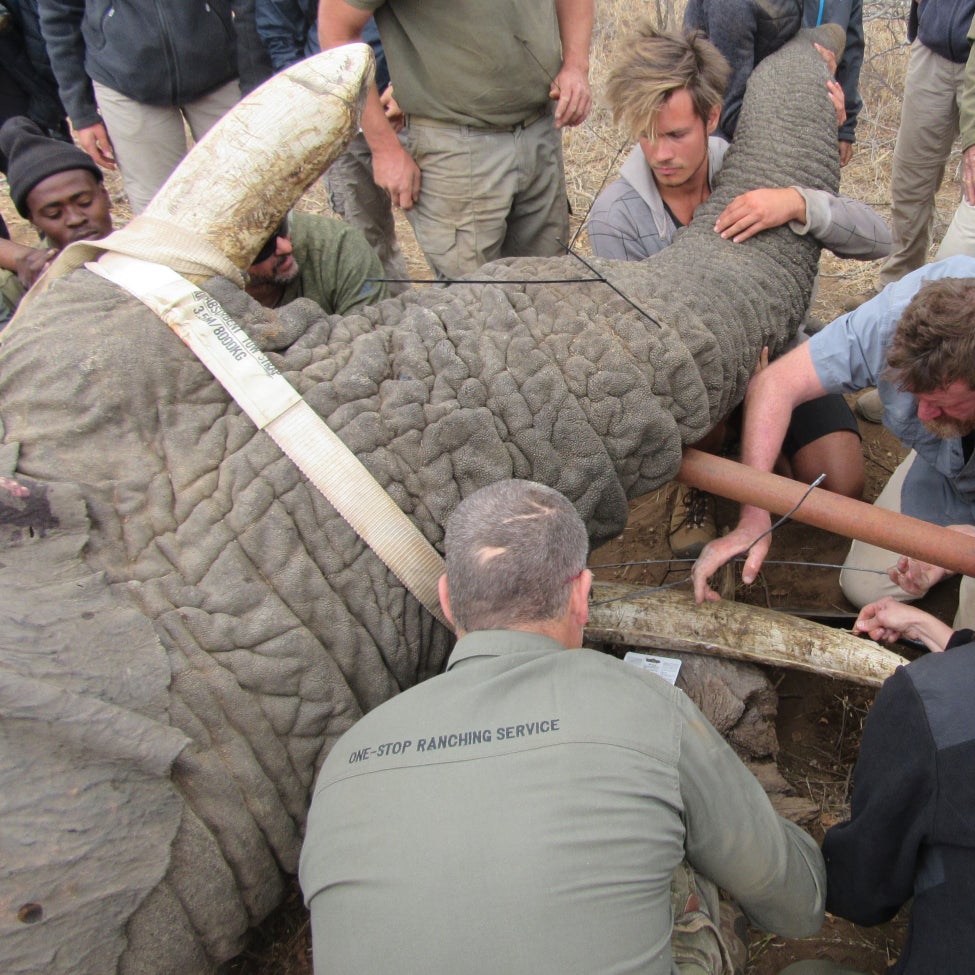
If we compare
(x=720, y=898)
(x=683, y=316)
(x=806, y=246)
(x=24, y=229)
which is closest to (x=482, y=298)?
(x=683, y=316)

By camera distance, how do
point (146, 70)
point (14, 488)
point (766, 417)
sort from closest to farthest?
point (14, 488), point (766, 417), point (146, 70)

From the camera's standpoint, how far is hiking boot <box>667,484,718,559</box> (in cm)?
388

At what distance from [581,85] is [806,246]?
1.53 m

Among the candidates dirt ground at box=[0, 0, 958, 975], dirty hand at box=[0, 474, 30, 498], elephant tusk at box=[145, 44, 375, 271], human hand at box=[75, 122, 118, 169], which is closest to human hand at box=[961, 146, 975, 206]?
dirt ground at box=[0, 0, 958, 975]

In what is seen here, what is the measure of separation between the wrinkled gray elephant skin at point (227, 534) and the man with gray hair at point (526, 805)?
223 millimetres

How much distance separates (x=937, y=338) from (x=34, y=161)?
11.8 feet

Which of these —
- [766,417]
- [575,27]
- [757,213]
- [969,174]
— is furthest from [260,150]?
[969,174]

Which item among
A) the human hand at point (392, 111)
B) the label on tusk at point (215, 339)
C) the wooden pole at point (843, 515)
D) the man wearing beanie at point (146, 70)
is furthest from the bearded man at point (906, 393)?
the man wearing beanie at point (146, 70)

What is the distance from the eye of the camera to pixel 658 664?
2.70m

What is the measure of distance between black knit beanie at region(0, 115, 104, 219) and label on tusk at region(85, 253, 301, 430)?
84.5 inches

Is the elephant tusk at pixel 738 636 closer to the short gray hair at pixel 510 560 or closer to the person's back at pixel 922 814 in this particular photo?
the person's back at pixel 922 814

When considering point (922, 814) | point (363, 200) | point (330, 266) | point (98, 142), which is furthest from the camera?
point (363, 200)

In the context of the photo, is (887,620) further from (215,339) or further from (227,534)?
(215,339)

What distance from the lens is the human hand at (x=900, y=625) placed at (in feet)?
9.14
